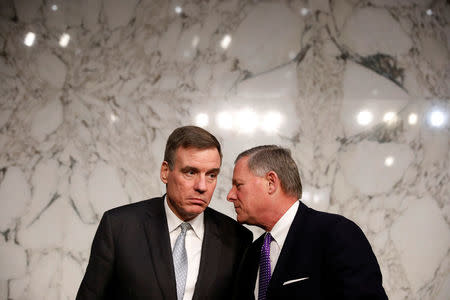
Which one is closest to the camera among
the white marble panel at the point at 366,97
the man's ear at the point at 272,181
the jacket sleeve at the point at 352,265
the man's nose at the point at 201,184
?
the jacket sleeve at the point at 352,265

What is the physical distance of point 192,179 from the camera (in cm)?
230

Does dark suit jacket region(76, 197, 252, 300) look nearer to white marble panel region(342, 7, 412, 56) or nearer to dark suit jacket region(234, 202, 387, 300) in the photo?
dark suit jacket region(234, 202, 387, 300)

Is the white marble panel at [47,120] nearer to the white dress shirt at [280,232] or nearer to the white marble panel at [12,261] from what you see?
the white marble panel at [12,261]

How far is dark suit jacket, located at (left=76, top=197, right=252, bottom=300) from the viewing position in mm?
2189

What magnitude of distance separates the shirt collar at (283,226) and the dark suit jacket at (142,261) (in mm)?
237

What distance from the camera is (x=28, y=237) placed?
11.6ft

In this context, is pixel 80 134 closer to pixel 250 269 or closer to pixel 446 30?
pixel 250 269

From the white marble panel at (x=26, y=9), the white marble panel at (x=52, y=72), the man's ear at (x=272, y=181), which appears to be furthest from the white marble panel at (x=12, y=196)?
the man's ear at (x=272, y=181)

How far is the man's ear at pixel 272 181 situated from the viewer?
2369 millimetres

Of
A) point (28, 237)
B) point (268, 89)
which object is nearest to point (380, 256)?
point (268, 89)

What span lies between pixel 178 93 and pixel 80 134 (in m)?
0.77

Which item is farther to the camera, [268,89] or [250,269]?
[268,89]

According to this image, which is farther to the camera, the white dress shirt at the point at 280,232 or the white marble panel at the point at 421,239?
the white marble panel at the point at 421,239

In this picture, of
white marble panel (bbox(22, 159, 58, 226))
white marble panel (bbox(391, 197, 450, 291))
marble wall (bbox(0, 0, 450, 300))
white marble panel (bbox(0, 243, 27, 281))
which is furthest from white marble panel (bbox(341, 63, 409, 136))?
white marble panel (bbox(0, 243, 27, 281))
